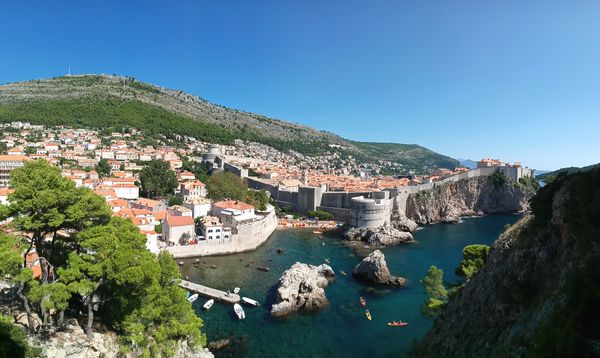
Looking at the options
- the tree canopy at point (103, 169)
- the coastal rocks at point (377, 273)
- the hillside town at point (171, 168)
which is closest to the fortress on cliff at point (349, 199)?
the hillside town at point (171, 168)

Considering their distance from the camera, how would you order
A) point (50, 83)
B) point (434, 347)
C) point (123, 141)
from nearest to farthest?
1. point (434, 347)
2. point (123, 141)
3. point (50, 83)

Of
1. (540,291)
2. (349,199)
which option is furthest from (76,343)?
(349,199)

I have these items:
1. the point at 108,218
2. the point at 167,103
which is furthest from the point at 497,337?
the point at 167,103

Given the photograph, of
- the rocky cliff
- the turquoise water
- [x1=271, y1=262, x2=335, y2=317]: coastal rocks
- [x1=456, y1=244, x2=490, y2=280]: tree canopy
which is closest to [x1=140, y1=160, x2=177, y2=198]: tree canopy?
the turquoise water

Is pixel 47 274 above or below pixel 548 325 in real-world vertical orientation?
below

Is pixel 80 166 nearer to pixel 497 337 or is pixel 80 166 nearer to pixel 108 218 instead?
pixel 108 218

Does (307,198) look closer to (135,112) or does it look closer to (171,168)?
(171,168)

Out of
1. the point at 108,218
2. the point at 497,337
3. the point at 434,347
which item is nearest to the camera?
the point at 497,337

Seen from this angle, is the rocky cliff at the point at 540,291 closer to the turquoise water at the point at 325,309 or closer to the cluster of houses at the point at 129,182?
the turquoise water at the point at 325,309
